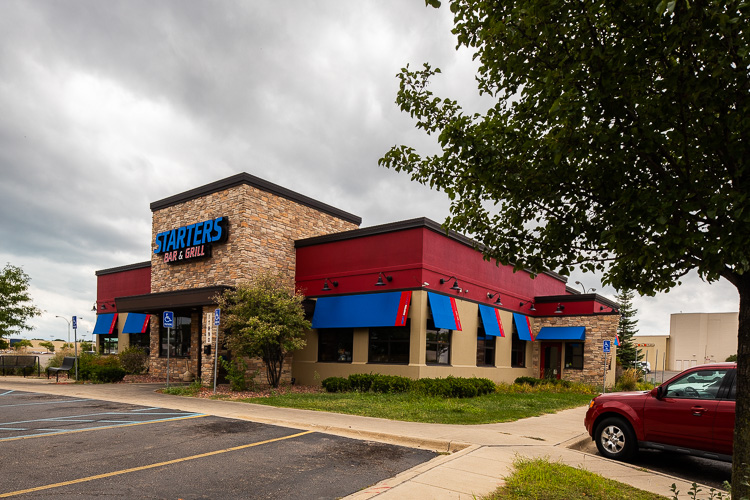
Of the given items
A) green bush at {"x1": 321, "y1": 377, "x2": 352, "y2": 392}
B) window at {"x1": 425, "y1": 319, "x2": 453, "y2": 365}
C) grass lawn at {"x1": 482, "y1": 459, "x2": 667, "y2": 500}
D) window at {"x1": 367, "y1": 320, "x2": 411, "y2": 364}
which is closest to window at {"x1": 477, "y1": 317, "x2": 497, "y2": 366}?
window at {"x1": 425, "y1": 319, "x2": 453, "y2": 365}

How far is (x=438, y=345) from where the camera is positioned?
2025 cm

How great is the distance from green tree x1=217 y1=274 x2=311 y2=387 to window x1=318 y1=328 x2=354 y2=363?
239cm

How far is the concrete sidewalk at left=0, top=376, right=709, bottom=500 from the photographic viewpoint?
655cm

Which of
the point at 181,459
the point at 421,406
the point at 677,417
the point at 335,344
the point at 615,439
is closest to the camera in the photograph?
the point at 181,459

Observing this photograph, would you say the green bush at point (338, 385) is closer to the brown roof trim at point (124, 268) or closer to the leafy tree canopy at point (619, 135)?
the leafy tree canopy at point (619, 135)

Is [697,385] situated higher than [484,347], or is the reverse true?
[697,385]

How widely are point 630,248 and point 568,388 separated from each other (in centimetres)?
2178

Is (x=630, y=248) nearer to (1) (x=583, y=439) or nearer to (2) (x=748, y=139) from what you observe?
(2) (x=748, y=139)

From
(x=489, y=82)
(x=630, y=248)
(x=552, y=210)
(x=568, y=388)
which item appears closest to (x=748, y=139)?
(x=630, y=248)

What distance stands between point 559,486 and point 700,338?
8099 centimetres

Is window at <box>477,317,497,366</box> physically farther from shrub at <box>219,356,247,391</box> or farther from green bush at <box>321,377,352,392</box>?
shrub at <box>219,356,247,391</box>

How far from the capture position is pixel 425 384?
17344mm

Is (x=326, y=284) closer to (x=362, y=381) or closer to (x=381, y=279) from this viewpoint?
(x=381, y=279)

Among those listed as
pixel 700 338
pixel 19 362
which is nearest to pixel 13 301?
pixel 19 362
